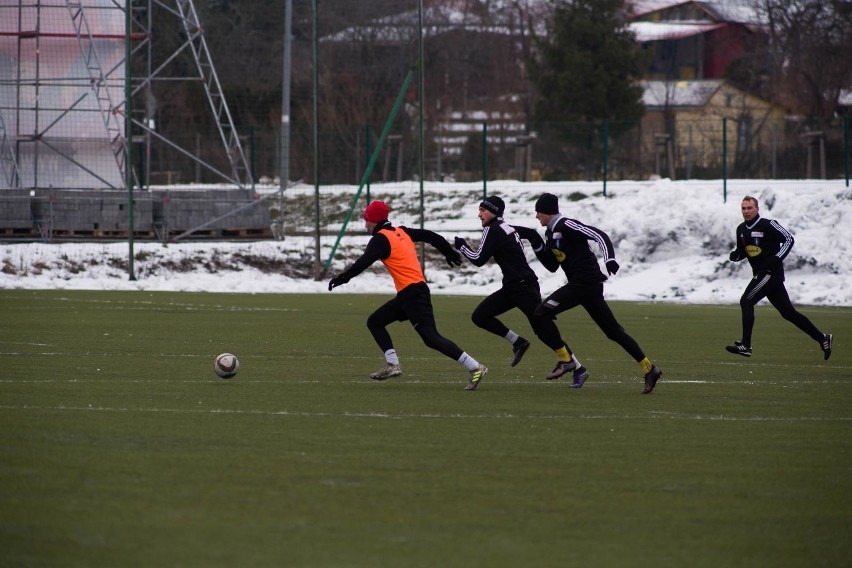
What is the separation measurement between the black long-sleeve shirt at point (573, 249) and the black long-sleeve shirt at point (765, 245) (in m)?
3.42

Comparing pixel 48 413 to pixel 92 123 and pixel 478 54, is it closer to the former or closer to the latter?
pixel 92 123

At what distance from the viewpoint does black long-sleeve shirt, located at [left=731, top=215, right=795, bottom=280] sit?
1447 centimetres

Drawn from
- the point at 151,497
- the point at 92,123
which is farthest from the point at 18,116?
the point at 151,497

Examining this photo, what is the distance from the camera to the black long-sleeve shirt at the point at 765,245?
14469mm

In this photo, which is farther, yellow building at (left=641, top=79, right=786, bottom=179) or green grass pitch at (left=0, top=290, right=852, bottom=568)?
yellow building at (left=641, top=79, right=786, bottom=179)

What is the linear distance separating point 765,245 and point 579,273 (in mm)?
3829

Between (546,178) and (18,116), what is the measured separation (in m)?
17.8

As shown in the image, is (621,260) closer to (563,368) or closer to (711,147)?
(711,147)

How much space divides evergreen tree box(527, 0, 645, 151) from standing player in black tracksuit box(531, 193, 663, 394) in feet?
123

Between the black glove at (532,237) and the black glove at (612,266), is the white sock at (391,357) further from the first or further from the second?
the black glove at (612,266)

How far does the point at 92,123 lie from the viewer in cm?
3216

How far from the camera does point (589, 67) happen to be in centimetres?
4853

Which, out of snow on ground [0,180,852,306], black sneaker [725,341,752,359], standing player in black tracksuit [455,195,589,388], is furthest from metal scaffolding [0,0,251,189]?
standing player in black tracksuit [455,195,589,388]

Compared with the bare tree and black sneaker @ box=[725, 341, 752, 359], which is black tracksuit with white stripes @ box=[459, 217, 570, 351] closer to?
black sneaker @ box=[725, 341, 752, 359]
